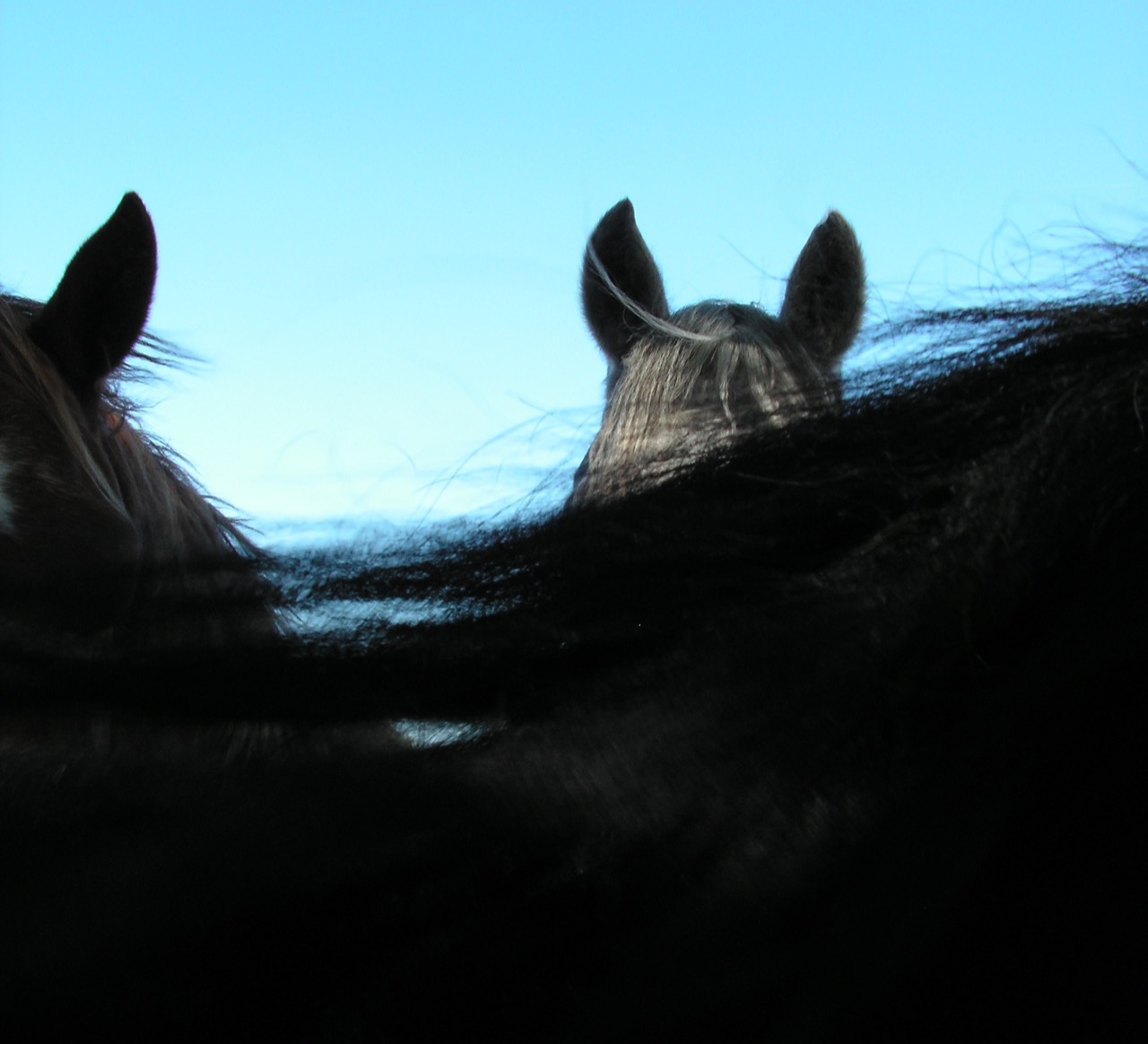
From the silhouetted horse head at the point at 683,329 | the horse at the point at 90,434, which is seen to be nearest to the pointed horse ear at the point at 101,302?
the horse at the point at 90,434

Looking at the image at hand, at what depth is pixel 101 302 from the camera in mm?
2029

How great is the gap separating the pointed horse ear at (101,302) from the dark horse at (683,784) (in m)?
1.48

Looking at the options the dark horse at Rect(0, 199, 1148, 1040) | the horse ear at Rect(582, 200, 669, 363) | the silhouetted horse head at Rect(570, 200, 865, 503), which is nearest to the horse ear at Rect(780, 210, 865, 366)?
the silhouetted horse head at Rect(570, 200, 865, 503)

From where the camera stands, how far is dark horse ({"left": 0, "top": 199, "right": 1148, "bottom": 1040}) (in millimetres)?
696

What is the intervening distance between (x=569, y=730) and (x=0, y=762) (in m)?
0.40

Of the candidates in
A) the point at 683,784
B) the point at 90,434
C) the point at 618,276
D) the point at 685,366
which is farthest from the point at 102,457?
the point at 683,784

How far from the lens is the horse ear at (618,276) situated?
101 inches

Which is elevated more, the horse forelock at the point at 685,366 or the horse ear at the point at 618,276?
the horse ear at the point at 618,276

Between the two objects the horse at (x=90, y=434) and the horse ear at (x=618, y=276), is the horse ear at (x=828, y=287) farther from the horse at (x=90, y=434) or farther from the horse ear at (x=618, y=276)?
the horse at (x=90, y=434)

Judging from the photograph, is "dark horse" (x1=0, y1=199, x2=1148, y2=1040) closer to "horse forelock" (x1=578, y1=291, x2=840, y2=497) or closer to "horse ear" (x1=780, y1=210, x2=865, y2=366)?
"horse forelock" (x1=578, y1=291, x2=840, y2=497)

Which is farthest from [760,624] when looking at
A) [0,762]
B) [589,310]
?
[589,310]

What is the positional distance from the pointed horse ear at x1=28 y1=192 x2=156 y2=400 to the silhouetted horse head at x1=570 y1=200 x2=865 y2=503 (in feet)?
3.17

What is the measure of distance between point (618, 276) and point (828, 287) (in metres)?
0.52

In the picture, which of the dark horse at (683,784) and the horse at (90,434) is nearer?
the dark horse at (683,784)
